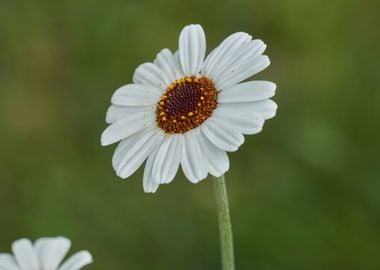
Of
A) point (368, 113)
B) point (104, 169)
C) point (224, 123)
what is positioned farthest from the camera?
point (104, 169)

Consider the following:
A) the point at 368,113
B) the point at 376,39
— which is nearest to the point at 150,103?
the point at 368,113

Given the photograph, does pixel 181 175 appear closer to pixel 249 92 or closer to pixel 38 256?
pixel 249 92

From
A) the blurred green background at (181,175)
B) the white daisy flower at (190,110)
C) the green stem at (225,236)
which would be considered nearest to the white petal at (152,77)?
the white daisy flower at (190,110)

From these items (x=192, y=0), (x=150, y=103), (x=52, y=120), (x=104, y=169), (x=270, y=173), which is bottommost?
(x=150, y=103)

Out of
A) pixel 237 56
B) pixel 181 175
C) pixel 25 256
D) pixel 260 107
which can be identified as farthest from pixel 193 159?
pixel 181 175

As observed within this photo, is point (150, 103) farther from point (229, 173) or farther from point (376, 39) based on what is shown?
point (376, 39)

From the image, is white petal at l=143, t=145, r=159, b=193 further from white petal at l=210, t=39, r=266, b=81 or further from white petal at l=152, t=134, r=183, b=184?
white petal at l=210, t=39, r=266, b=81
